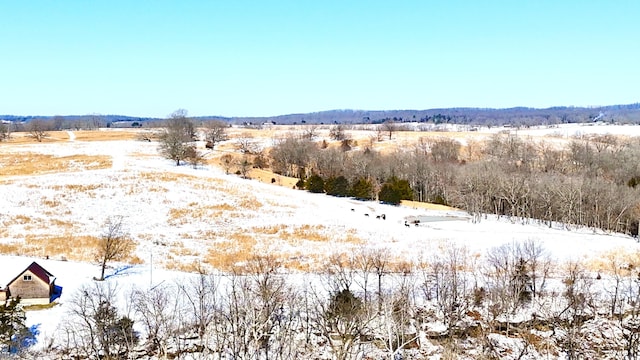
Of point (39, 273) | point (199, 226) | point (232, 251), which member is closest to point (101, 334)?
point (39, 273)

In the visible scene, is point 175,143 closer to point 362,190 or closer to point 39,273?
point 362,190

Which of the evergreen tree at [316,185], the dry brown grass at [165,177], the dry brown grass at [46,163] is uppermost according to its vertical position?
the dry brown grass at [46,163]

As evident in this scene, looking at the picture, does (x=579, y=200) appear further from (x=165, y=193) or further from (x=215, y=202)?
(x=165, y=193)

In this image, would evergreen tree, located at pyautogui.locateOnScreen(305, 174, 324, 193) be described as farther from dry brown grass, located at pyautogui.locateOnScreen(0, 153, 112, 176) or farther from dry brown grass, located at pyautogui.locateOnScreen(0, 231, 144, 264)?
dry brown grass, located at pyautogui.locateOnScreen(0, 231, 144, 264)

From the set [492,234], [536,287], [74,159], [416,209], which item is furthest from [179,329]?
[74,159]

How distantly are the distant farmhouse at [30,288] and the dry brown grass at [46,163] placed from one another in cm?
5121

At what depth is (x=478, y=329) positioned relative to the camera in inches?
1275

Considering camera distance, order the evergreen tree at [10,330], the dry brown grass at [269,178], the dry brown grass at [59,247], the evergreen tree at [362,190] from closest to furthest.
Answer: the evergreen tree at [10,330] → the dry brown grass at [59,247] → the evergreen tree at [362,190] → the dry brown grass at [269,178]

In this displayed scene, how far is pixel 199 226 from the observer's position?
182ft

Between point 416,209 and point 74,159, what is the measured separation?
59.3 metres

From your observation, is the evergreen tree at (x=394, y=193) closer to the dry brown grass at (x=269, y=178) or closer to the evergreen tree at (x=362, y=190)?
the evergreen tree at (x=362, y=190)

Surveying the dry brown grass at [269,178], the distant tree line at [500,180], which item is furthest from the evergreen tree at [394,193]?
the dry brown grass at [269,178]

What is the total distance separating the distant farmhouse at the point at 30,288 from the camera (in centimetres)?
3189

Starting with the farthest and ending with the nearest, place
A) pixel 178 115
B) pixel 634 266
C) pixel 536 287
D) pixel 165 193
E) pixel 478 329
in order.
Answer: pixel 178 115
pixel 165 193
pixel 634 266
pixel 536 287
pixel 478 329
